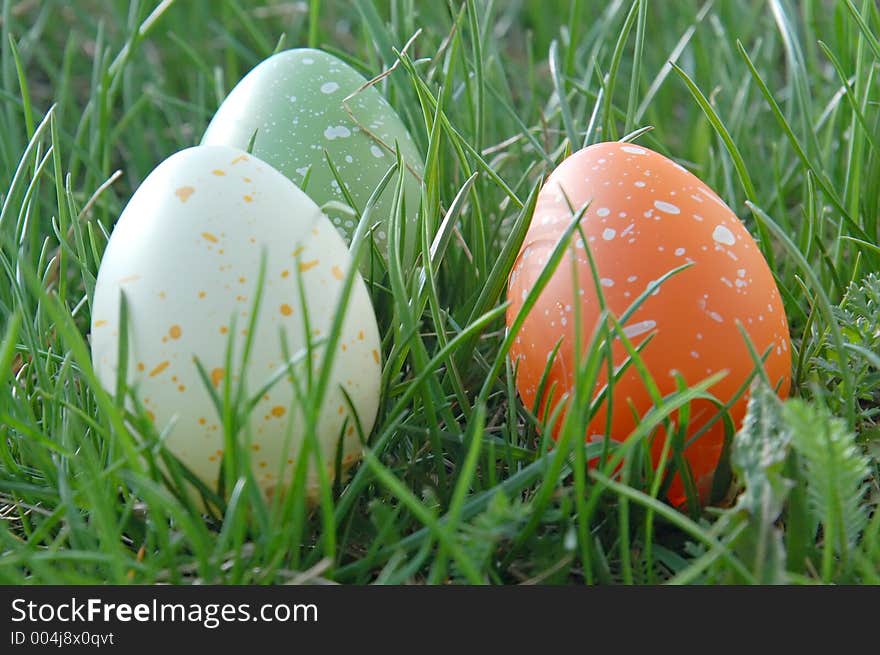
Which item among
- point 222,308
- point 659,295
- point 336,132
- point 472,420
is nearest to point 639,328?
point 659,295

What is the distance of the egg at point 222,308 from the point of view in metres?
0.76

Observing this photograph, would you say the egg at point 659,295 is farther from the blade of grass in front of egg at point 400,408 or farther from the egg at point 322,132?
the egg at point 322,132

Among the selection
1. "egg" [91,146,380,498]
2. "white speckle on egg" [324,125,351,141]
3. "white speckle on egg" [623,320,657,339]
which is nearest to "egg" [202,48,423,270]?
"white speckle on egg" [324,125,351,141]

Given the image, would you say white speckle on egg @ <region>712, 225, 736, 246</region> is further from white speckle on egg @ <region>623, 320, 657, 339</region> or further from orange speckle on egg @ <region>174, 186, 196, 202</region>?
orange speckle on egg @ <region>174, 186, 196, 202</region>

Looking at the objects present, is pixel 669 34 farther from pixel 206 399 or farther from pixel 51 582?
pixel 51 582

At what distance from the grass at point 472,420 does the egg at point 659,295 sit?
4 cm

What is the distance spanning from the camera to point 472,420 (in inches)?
34.2

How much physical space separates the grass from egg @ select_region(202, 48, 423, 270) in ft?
0.12

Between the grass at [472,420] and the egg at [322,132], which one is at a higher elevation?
the egg at [322,132]

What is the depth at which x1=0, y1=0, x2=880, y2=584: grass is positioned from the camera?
694mm

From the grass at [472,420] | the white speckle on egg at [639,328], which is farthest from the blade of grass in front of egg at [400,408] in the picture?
the white speckle on egg at [639,328]

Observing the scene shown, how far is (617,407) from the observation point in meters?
0.84

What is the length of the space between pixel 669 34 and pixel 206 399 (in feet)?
A: 4.87
